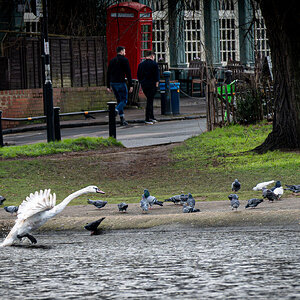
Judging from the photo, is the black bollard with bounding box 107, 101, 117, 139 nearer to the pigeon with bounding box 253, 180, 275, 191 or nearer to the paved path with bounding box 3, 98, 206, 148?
the paved path with bounding box 3, 98, 206, 148

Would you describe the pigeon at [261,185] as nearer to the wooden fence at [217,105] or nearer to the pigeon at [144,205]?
the pigeon at [144,205]

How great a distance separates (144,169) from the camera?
13141 millimetres

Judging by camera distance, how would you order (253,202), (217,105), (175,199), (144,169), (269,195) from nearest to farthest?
(253,202) → (269,195) → (175,199) → (144,169) → (217,105)

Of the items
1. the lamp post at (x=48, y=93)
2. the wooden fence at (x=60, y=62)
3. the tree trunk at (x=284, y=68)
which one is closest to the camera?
the tree trunk at (x=284, y=68)

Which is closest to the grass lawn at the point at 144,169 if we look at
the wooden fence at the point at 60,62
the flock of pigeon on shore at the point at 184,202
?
the flock of pigeon on shore at the point at 184,202

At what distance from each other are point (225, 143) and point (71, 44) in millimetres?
10817

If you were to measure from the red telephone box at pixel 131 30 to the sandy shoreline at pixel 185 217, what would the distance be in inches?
686

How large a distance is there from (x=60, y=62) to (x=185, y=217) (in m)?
17.6

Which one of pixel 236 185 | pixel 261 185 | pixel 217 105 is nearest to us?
pixel 261 185

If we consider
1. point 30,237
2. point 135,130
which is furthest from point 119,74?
point 30,237

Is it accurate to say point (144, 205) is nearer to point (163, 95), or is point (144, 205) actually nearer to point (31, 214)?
point (31, 214)

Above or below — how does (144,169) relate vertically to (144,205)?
below

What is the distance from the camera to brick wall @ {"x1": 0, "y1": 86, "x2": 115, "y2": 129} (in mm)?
23359

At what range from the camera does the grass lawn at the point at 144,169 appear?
437 inches
